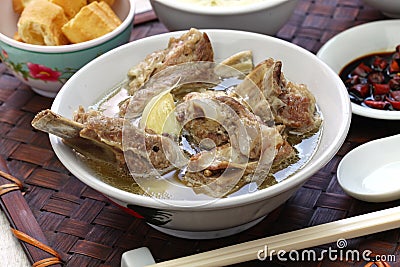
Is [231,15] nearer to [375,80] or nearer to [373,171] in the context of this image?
[375,80]

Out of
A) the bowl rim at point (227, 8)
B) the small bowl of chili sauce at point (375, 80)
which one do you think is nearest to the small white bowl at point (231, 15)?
the bowl rim at point (227, 8)

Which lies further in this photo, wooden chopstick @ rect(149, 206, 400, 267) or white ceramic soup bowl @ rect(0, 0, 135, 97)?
white ceramic soup bowl @ rect(0, 0, 135, 97)

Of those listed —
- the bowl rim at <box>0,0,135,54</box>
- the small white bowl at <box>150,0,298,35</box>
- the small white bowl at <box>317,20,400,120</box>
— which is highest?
the bowl rim at <box>0,0,135,54</box>

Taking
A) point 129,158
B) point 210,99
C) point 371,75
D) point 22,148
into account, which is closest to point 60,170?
point 22,148

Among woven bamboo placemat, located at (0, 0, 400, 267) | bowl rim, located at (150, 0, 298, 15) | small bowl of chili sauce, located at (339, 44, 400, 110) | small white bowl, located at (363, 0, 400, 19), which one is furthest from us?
small white bowl, located at (363, 0, 400, 19)

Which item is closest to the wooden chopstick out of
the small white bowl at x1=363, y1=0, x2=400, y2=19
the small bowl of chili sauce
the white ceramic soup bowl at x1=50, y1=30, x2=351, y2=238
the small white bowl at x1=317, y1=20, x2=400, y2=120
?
the white ceramic soup bowl at x1=50, y1=30, x2=351, y2=238

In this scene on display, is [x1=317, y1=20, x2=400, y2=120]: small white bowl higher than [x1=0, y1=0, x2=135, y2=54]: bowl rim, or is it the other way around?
[x1=0, y1=0, x2=135, y2=54]: bowl rim

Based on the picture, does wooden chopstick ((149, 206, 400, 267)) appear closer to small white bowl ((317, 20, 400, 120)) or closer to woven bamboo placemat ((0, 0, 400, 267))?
woven bamboo placemat ((0, 0, 400, 267))
